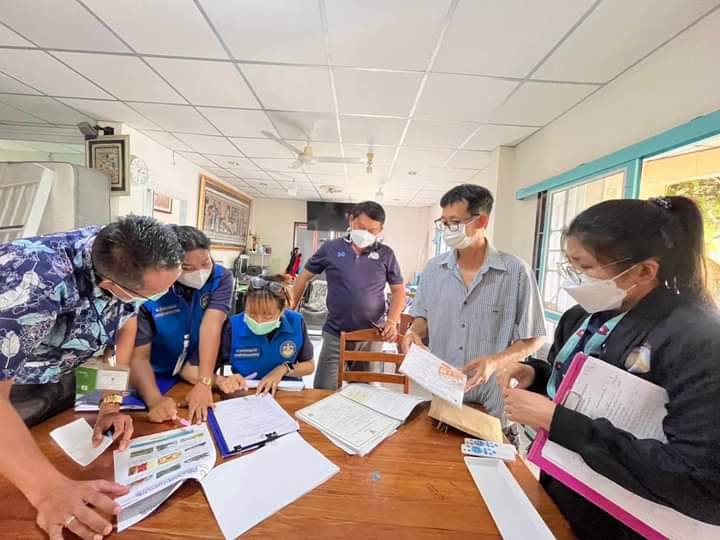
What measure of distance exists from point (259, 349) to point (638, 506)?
1.42 metres

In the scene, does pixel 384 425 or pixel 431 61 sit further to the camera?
pixel 431 61

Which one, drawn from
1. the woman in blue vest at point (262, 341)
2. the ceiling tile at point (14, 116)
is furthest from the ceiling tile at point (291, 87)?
the ceiling tile at point (14, 116)

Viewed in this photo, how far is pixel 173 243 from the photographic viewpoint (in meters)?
0.88

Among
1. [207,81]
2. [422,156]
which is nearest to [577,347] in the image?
[207,81]

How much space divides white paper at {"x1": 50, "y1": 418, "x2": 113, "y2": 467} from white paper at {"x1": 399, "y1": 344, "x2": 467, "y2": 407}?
37.1 inches

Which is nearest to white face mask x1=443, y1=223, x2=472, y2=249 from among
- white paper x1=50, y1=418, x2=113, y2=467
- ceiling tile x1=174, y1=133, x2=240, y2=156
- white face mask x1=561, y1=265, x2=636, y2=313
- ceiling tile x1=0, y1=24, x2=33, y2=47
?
white face mask x1=561, y1=265, x2=636, y2=313

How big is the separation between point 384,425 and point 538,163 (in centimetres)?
261

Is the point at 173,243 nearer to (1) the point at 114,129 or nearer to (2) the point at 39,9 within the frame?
(2) the point at 39,9

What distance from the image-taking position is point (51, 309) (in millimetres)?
743

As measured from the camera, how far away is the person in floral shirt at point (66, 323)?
2.08 feet

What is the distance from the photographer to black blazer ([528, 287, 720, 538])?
0.52 meters

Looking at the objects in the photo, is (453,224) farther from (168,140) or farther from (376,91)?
(168,140)

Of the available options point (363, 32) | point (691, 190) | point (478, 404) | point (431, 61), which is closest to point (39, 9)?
point (363, 32)

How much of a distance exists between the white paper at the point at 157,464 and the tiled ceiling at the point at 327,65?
1.80 metres
